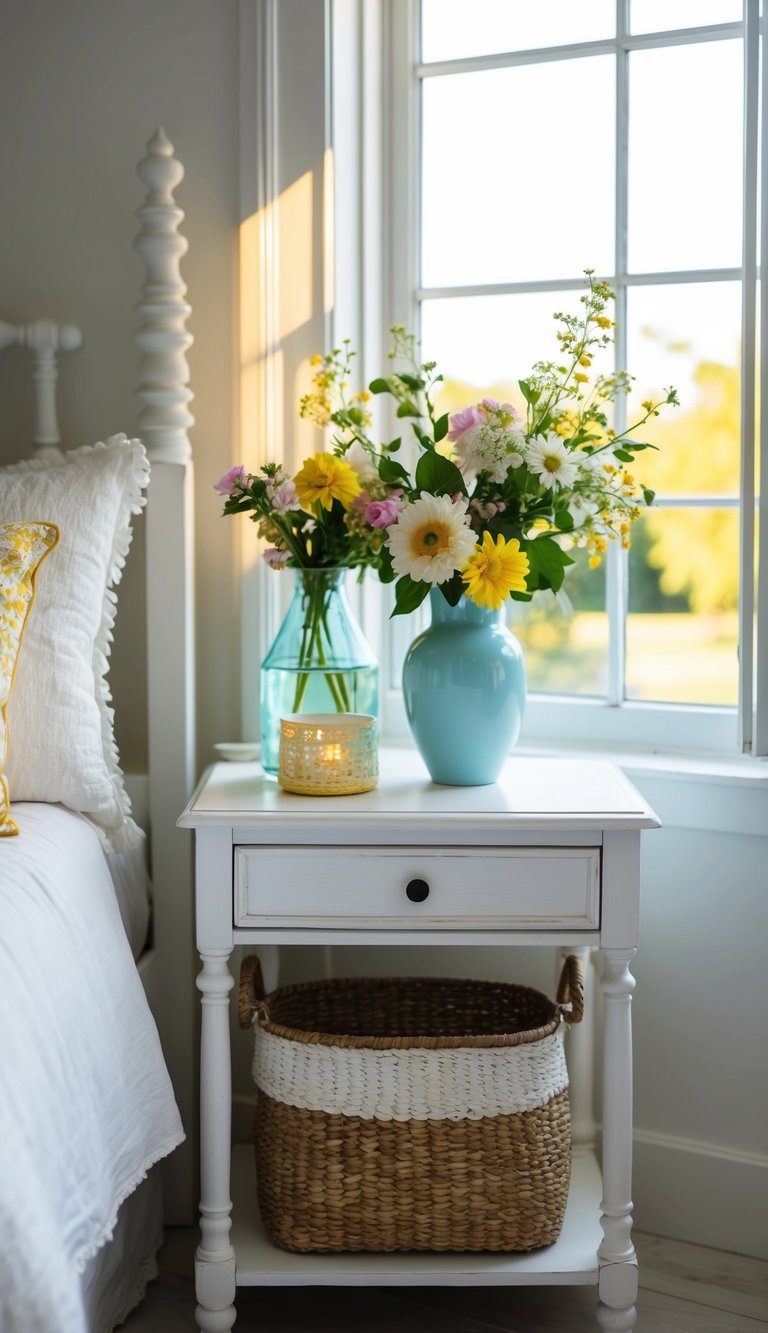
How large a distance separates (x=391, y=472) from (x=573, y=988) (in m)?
0.71

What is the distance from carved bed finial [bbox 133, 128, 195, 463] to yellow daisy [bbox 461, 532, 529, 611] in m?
0.60

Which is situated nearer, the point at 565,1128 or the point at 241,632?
the point at 565,1128

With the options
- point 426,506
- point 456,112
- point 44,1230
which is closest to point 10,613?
point 426,506

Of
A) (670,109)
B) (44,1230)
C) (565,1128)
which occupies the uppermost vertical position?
(670,109)

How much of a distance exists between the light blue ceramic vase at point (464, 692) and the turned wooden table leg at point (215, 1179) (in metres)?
0.39

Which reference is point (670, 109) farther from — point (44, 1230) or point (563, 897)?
point (44, 1230)

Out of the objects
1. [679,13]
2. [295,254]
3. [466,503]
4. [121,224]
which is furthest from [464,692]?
[679,13]

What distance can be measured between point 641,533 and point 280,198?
0.78m

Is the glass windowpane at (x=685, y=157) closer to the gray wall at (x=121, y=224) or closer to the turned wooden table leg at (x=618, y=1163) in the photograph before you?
the gray wall at (x=121, y=224)

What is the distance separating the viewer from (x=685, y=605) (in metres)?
1.99

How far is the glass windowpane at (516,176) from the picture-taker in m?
2.00

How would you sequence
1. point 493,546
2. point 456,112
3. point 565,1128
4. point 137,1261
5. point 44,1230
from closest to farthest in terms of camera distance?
point 44,1230 → point 493,546 → point 565,1128 → point 137,1261 → point 456,112

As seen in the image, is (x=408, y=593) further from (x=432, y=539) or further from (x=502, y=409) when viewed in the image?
(x=502, y=409)

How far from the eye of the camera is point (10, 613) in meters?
1.48
